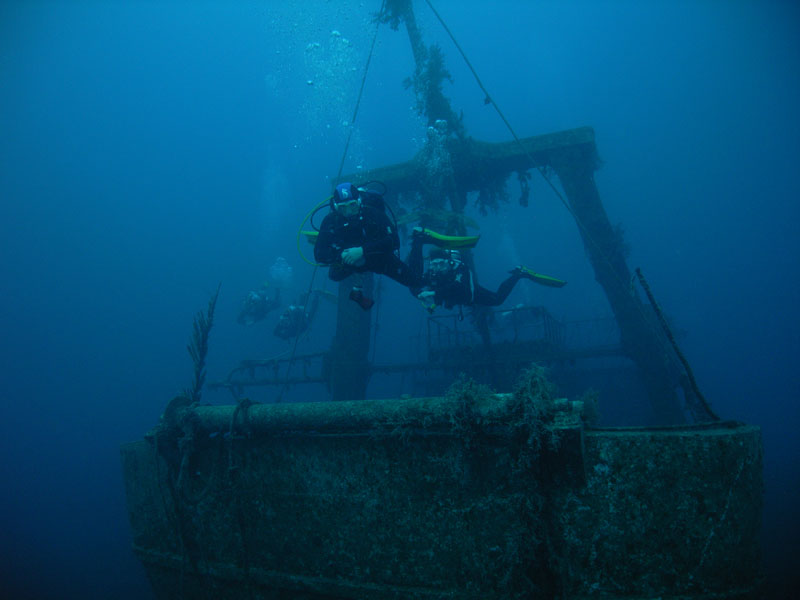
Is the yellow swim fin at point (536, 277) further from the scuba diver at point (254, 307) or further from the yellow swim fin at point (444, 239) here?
the scuba diver at point (254, 307)

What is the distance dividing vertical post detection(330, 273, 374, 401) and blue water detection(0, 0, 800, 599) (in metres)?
21.2

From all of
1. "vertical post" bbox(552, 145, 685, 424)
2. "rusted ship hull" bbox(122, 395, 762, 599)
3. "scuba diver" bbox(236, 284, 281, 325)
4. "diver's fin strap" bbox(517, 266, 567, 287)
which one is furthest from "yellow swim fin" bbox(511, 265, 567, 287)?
"scuba diver" bbox(236, 284, 281, 325)

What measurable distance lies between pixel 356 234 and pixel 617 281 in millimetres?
5008

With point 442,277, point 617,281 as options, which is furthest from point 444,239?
point 617,281

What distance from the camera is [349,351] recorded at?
27.7 ft

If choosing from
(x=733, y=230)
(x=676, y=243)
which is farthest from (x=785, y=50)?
(x=676, y=243)

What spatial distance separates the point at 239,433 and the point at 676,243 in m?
125

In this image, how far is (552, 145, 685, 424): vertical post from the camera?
6.82 m

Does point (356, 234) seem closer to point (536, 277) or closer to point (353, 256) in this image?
point (353, 256)

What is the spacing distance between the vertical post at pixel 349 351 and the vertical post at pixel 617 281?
467cm

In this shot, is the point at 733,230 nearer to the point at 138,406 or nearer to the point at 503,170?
the point at 503,170

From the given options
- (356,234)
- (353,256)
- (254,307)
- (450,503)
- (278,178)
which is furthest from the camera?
(278,178)

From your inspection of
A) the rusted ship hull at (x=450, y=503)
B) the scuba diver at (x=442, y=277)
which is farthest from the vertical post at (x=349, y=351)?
the rusted ship hull at (x=450, y=503)

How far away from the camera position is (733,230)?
106 meters
